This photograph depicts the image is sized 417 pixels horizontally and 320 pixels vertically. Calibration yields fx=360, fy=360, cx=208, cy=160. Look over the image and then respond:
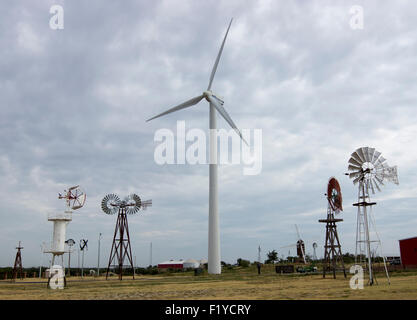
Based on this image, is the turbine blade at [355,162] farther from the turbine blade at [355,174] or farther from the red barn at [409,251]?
the red barn at [409,251]

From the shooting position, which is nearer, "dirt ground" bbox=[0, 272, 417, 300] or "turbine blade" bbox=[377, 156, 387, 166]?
"dirt ground" bbox=[0, 272, 417, 300]

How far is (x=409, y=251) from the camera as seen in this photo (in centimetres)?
6981

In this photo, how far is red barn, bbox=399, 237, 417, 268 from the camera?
2672 inches

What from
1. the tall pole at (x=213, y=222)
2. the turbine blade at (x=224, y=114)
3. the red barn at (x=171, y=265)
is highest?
the turbine blade at (x=224, y=114)

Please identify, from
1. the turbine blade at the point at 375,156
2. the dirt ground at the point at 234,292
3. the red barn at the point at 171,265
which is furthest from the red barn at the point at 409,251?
the red barn at the point at 171,265

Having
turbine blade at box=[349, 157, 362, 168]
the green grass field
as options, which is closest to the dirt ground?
the green grass field

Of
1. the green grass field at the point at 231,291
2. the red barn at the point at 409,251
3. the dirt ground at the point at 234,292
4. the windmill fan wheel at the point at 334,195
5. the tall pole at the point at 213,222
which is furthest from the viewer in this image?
the red barn at the point at 409,251

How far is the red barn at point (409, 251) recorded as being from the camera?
6788cm

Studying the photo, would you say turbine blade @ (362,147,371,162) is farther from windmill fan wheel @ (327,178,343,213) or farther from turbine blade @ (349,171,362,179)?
windmill fan wheel @ (327,178,343,213)
